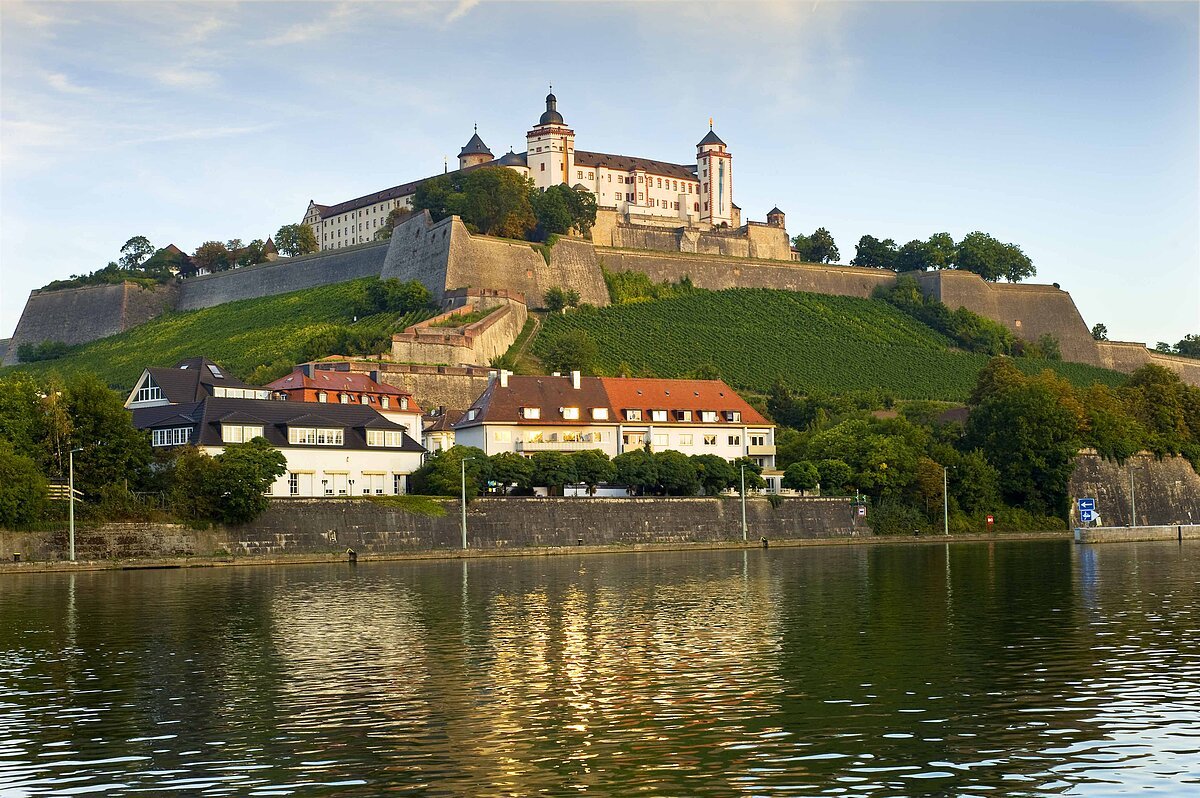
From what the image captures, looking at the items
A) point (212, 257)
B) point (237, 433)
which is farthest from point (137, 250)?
point (237, 433)

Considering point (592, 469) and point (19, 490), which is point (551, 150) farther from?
point (19, 490)

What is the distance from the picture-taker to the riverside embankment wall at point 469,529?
52.8 meters

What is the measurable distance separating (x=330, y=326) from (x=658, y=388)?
105 ft

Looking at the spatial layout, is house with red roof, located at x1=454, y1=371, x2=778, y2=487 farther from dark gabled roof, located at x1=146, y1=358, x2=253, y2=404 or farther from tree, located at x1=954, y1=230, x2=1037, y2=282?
tree, located at x1=954, y1=230, x2=1037, y2=282

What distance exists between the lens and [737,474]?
72062 millimetres

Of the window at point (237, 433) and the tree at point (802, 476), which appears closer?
the window at point (237, 433)

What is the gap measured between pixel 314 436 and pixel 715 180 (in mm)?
92371

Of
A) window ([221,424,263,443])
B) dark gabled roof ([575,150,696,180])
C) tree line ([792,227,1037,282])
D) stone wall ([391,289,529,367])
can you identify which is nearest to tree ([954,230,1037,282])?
tree line ([792,227,1037,282])

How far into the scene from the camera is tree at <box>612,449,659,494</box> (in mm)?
69125

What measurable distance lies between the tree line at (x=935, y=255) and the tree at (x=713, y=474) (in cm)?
7836

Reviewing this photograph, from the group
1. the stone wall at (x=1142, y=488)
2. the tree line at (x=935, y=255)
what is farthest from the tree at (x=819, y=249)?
the stone wall at (x=1142, y=488)

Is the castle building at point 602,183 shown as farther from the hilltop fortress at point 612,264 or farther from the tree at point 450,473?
the tree at point 450,473

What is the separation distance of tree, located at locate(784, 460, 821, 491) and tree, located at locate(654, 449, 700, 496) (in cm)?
616

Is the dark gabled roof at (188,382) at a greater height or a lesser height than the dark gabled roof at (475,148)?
lesser
